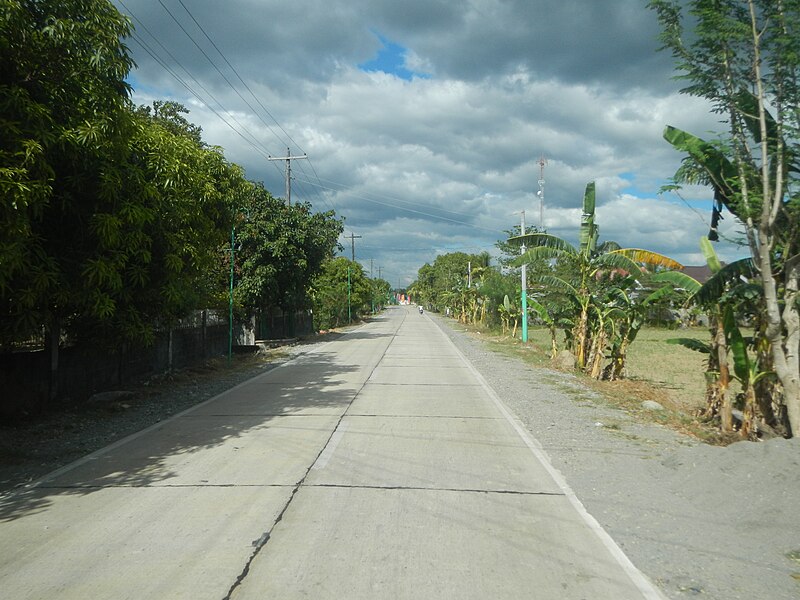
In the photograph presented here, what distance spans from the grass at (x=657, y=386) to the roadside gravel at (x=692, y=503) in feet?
3.16

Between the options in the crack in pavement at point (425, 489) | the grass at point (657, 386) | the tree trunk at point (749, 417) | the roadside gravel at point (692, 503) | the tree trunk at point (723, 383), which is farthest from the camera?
the grass at point (657, 386)

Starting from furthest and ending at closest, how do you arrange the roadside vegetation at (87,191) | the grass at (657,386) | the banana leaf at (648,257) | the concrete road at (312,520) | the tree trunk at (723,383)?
the banana leaf at (648,257), the grass at (657,386), the tree trunk at (723,383), the roadside vegetation at (87,191), the concrete road at (312,520)

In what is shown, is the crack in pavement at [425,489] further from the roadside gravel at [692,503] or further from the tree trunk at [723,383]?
the tree trunk at [723,383]

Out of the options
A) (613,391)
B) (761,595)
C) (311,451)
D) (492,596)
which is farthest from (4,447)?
(613,391)

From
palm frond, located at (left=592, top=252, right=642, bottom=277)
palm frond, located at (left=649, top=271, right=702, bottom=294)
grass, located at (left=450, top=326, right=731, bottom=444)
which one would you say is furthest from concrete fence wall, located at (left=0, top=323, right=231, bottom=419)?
palm frond, located at (left=592, top=252, right=642, bottom=277)

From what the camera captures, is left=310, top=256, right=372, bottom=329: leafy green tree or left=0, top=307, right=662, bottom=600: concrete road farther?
left=310, top=256, right=372, bottom=329: leafy green tree

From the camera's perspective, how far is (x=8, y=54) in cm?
687

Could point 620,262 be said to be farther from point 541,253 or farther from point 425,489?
point 425,489

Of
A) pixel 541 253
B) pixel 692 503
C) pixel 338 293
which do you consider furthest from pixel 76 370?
pixel 338 293

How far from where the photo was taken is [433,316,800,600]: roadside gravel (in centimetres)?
448

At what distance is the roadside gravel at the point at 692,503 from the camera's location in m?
4.48

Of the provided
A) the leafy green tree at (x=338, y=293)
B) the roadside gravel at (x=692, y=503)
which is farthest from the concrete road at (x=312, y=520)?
the leafy green tree at (x=338, y=293)

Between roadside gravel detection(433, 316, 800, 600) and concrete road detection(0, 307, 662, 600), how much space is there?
1.05 feet

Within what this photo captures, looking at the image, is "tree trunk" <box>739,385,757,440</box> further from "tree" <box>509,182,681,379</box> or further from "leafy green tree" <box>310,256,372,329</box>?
"leafy green tree" <box>310,256,372,329</box>
